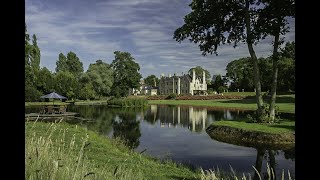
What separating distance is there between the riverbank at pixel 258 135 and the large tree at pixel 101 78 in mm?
57876

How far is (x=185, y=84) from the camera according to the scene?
116m

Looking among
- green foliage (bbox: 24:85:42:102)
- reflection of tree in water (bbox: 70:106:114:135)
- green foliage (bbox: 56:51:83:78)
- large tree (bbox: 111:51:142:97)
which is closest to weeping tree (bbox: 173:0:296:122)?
reflection of tree in water (bbox: 70:106:114:135)

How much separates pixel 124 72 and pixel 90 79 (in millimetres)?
10223

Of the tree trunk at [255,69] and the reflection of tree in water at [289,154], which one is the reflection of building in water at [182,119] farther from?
the reflection of tree in water at [289,154]

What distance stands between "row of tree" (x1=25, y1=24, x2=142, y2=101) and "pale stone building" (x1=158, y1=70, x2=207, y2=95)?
99.7 ft

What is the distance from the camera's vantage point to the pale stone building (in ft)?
369

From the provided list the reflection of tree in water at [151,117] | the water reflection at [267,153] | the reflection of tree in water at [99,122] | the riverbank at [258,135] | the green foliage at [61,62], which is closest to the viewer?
the water reflection at [267,153]

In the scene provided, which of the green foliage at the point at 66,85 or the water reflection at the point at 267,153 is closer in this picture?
the water reflection at the point at 267,153

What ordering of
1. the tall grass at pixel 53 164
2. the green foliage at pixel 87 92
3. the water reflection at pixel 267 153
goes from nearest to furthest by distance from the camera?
the tall grass at pixel 53 164
the water reflection at pixel 267 153
the green foliage at pixel 87 92

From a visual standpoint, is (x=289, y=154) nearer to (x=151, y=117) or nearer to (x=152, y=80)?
(x=151, y=117)

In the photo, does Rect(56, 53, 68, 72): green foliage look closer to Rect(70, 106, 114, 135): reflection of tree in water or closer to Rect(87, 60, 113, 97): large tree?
Rect(87, 60, 113, 97): large tree

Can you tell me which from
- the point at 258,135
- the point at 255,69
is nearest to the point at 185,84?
the point at 255,69

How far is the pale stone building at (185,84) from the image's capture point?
11250 cm

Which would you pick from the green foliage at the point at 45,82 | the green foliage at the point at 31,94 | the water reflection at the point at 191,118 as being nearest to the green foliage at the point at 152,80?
the green foliage at the point at 45,82
